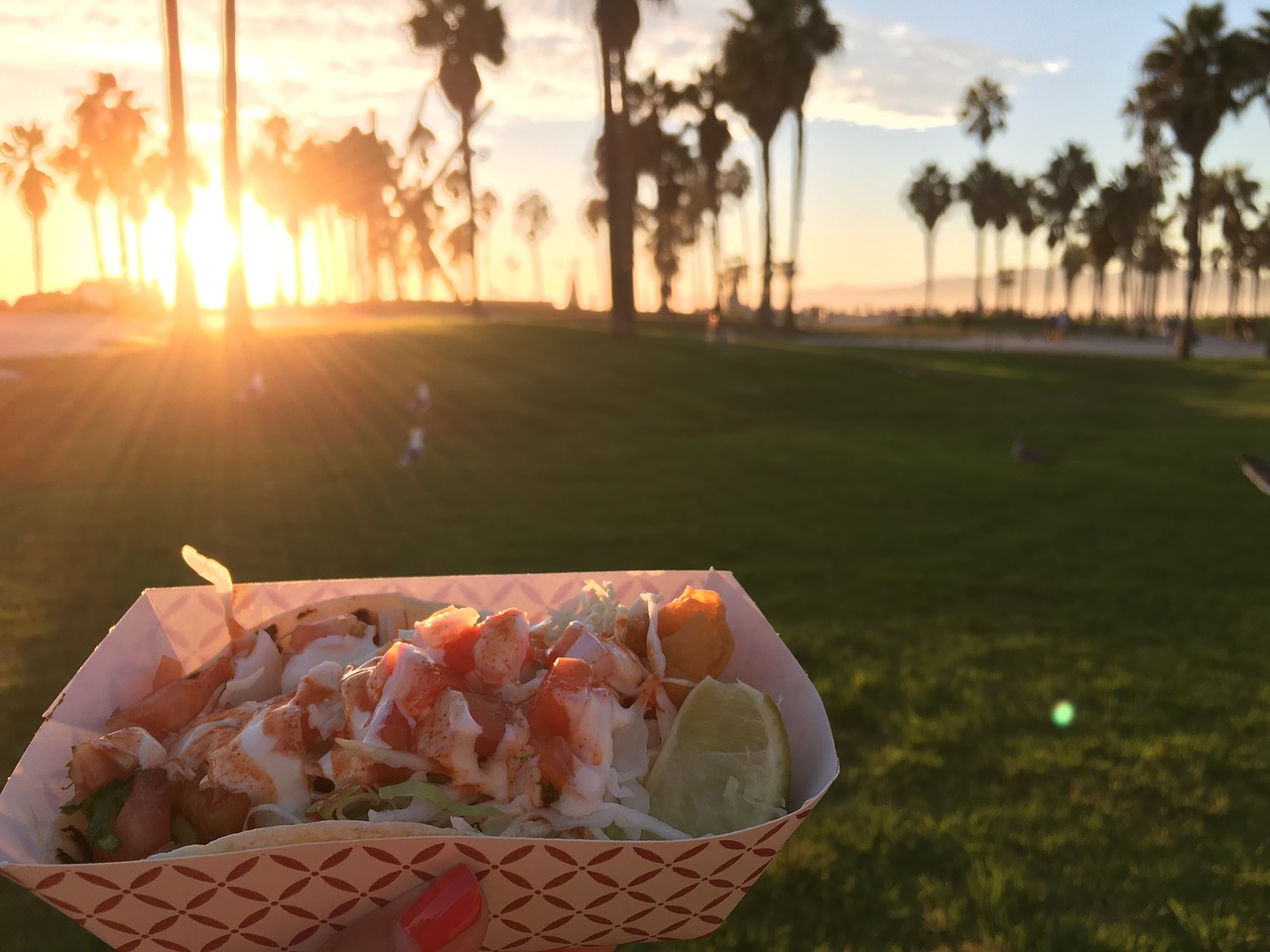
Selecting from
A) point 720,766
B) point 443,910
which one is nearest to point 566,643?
point 720,766

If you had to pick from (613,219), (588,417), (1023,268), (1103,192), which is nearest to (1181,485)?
(588,417)

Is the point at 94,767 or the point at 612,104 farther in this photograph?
the point at 612,104

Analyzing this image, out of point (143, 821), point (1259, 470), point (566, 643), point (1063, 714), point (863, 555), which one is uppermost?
point (566, 643)

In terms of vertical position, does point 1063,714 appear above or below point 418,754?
below

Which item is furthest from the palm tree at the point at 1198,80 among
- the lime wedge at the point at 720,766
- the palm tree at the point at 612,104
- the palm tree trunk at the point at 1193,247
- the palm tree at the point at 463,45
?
the lime wedge at the point at 720,766

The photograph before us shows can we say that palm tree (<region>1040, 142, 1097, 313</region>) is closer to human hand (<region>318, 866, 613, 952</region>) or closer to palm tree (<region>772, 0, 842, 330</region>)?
palm tree (<region>772, 0, 842, 330</region>)

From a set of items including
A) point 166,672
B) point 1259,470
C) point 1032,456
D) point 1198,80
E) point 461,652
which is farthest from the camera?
point 1198,80

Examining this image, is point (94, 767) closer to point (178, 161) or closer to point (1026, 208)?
point (178, 161)
